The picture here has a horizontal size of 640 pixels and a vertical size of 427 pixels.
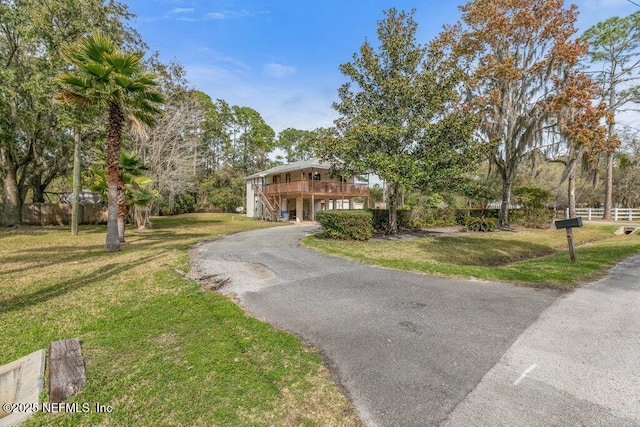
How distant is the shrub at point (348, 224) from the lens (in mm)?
11992

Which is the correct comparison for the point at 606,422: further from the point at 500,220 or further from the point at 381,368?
the point at 500,220

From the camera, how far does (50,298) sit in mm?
5188

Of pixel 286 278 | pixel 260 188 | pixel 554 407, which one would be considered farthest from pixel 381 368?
pixel 260 188

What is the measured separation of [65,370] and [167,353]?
35.1 inches

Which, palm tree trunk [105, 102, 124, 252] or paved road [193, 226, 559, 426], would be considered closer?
paved road [193, 226, 559, 426]

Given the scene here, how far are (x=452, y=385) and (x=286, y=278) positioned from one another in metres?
4.30

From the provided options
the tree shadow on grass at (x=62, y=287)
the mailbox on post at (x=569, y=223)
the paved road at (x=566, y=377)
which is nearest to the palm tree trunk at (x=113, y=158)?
the tree shadow on grass at (x=62, y=287)

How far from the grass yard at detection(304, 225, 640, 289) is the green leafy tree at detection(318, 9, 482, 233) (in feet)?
9.37

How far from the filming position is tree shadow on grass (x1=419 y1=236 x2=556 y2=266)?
10125 mm

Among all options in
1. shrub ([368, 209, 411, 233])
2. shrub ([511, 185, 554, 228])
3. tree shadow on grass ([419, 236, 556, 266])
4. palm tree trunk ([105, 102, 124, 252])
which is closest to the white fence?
shrub ([511, 185, 554, 228])

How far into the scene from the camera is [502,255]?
11.0 metres

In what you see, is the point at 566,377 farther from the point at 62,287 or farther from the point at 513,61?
the point at 513,61

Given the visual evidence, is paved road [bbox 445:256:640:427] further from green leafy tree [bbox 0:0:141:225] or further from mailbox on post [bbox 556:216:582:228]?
green leafy tree [bbox 0:0:141:225]

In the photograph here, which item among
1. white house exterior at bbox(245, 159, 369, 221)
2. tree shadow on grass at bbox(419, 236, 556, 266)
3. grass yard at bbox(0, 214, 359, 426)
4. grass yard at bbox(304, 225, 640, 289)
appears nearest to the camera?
grass yard at bbox(0, 214, 359, 426)
